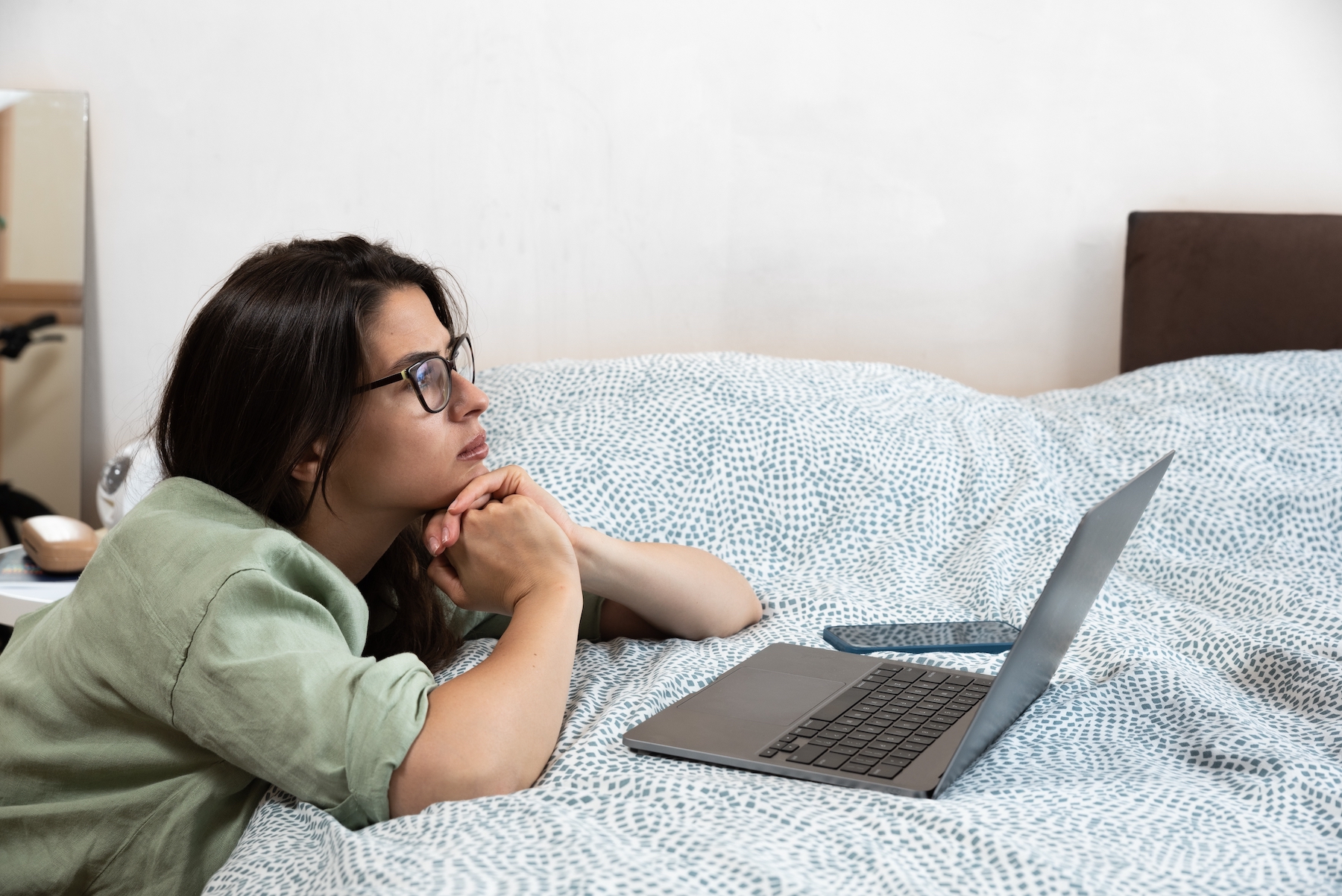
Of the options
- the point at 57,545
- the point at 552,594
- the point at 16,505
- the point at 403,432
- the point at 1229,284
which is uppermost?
the point at 1229,284

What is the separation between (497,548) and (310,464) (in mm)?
179

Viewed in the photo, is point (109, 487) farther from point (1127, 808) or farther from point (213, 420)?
point (1127, 808)

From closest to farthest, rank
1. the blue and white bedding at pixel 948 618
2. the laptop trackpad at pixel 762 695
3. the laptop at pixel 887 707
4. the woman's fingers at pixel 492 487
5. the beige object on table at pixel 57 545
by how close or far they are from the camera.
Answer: the blue and white bedding at pixel 948 618 < the laptop at pixel 887 707 < the laptop trackpad at pixel 762 695 < the woman's fingers at pixel 492 487 < the beige object on table at pixel 57 545

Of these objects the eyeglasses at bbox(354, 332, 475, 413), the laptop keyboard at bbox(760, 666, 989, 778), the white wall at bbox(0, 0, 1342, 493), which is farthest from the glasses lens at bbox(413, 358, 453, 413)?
the white wall at bbox(0, 0, 1342, 493)

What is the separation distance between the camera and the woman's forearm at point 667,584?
3.68ft

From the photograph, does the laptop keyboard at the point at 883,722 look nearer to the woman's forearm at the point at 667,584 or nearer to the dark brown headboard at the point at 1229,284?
the woman's forearm at the point at 667,584

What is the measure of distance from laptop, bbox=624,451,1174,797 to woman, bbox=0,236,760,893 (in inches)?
5.4

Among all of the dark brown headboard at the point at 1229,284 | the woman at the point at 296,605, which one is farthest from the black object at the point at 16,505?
the dark brown headboard at the point at 1229,284

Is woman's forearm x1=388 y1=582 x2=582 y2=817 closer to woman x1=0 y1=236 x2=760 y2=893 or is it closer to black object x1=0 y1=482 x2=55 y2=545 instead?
woman x1=0 y1=236 x2=760 y2=893

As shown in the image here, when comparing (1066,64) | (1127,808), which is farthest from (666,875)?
(1066,64)

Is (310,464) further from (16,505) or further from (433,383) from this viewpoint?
(16,505)

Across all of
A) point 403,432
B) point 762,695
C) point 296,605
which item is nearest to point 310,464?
point 403,432

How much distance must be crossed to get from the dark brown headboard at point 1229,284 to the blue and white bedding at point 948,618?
0.23m

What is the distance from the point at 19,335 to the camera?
6.57ft
